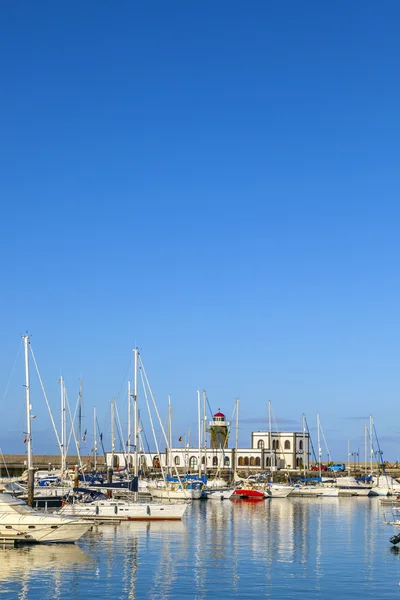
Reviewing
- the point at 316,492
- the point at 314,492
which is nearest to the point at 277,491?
the point at 314,492

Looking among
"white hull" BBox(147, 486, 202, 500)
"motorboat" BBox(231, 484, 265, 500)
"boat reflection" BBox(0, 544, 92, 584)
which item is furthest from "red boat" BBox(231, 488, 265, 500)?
"boat reflection" BBox(0, 544, 92, 584)

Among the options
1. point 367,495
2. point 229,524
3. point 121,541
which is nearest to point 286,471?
point 367,495

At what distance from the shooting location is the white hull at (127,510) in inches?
2195

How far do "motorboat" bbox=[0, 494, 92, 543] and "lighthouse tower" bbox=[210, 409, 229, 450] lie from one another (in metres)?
96.1

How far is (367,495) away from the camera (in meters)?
107

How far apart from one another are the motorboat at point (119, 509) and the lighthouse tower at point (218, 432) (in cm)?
7989

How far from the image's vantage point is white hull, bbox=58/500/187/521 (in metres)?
55.8

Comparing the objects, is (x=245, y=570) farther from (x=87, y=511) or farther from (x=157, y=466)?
(x=157, y=466)

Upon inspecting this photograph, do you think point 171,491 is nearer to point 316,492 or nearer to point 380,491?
point 316,492

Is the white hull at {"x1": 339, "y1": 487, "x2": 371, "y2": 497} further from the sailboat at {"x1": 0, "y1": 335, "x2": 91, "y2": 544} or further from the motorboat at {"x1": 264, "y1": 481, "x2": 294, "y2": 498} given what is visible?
the sailboat at {"x1": 0, "y1": 335, "x2": 91, "y2": 544}

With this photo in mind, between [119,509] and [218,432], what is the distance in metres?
86.0

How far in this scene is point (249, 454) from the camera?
139125 mm

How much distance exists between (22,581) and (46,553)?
6.94 m

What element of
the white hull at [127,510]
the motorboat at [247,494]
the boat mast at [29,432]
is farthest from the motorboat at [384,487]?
the boat mast at [29,432]
